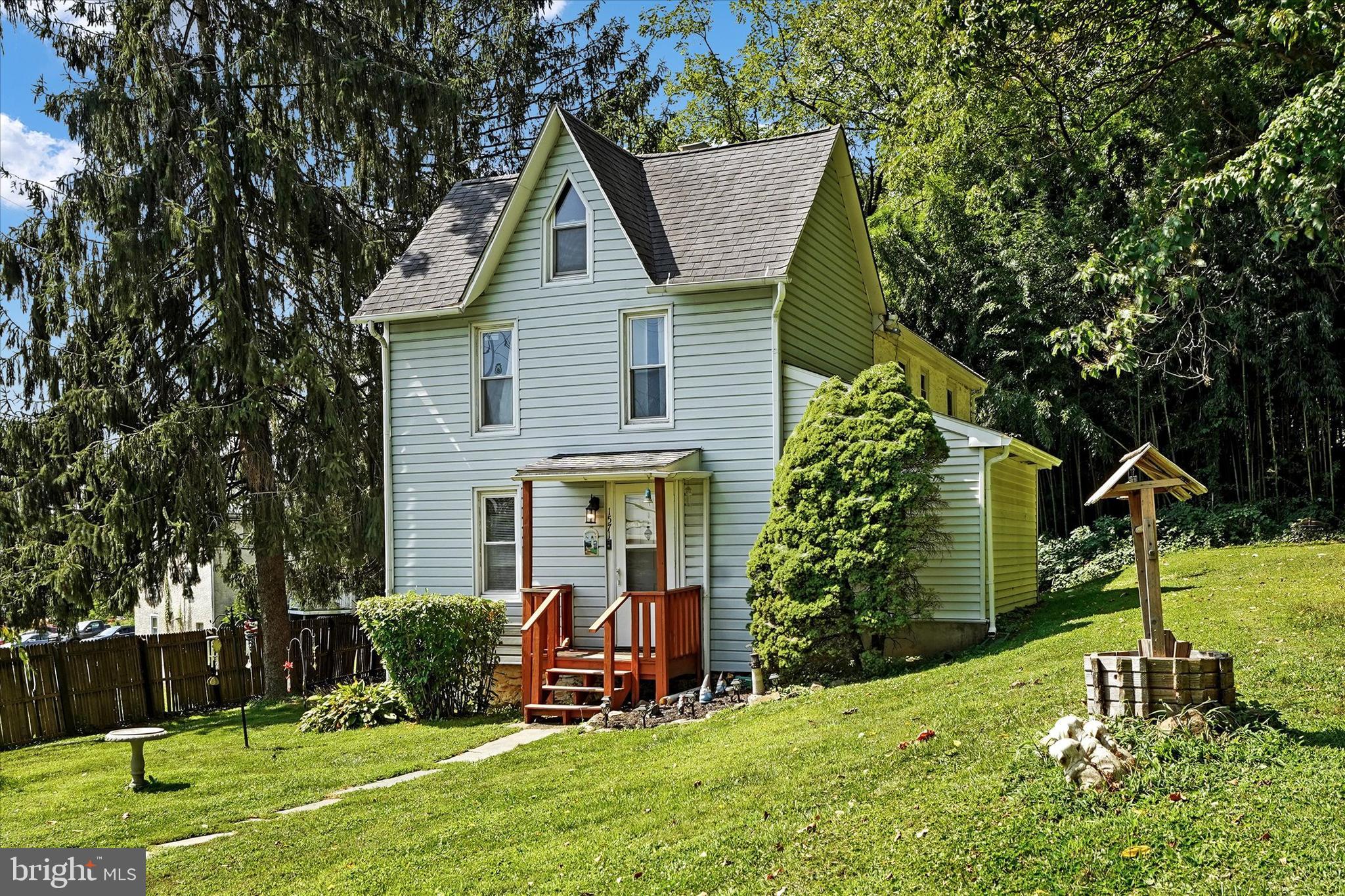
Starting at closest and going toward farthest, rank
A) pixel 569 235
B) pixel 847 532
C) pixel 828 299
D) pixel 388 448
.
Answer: pixel 847 532, pixel 569 235, pixel 828 299, pixel 388 448

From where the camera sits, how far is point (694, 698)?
1200cm

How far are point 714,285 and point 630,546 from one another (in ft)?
12.0

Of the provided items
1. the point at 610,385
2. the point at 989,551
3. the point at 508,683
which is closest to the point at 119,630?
the point at 508,683

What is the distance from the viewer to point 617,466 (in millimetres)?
12945

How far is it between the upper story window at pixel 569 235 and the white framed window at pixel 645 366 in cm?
112

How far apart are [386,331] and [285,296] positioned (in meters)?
3.70

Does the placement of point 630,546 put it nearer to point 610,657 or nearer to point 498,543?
point 610,657

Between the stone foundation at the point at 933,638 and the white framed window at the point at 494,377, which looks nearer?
the stone foundation at the point at 933,638

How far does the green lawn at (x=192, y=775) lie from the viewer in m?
8.59

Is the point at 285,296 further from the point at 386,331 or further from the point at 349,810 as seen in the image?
the point at 349,810

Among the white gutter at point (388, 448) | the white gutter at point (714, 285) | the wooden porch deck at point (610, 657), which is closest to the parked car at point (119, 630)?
the white gutter at point (388, 448)

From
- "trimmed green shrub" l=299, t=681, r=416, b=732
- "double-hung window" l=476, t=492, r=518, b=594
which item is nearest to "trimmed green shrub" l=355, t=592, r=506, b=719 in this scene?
"trimmed green shrub" l=299, t=681, r=416, b=732

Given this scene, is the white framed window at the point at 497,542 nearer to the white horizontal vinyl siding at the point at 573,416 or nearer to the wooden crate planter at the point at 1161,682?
the white horizontal vinyl siding at the point at 573,416

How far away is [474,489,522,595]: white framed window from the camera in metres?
14.8
